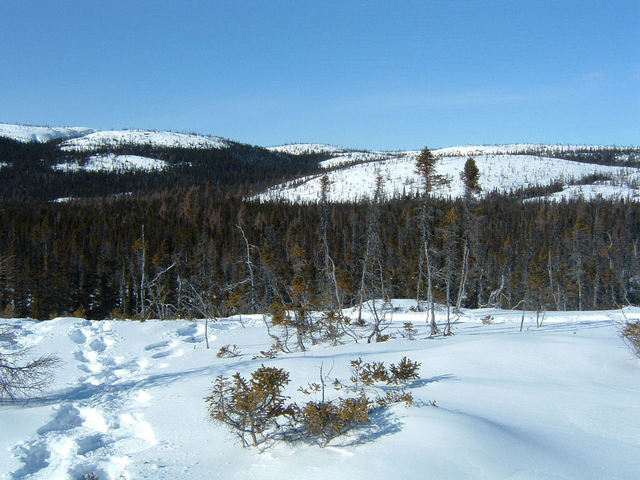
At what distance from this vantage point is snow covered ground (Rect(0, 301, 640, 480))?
16.8ft

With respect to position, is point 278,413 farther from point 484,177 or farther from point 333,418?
point 484,177

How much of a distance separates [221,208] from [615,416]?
88.4 metres

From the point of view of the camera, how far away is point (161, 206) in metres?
101

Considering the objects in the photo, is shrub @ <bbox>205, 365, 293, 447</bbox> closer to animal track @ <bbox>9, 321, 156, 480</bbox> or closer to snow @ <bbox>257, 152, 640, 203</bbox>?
animal track @ <bbox>9, 321, 156, 480</bbox>

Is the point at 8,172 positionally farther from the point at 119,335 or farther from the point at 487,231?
the point at 119,335

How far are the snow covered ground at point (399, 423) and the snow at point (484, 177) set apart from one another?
135044 millimetres

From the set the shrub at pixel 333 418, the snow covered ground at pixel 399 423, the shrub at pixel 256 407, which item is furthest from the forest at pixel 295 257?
the shrub at pixel 333 418

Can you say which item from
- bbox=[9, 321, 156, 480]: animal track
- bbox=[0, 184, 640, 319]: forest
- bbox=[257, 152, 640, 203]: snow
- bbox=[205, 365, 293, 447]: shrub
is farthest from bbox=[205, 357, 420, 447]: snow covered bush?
bbox=[257, 152, 640, 203]: snow

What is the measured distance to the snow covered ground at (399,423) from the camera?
5.11 m

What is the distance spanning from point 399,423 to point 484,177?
172m

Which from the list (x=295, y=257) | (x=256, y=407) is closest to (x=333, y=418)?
(x=256, y=407)

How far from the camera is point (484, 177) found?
165125 millimetres

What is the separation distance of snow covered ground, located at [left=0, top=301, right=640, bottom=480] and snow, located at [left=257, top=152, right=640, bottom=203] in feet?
443

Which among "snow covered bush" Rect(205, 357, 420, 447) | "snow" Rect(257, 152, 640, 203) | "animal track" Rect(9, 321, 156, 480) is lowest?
"animal track" Rect(9, 321, 156, 480)
